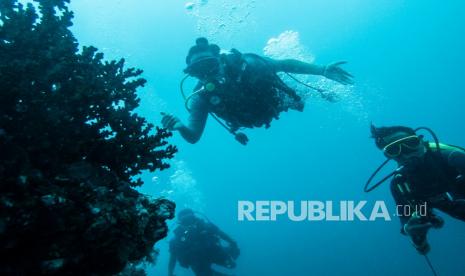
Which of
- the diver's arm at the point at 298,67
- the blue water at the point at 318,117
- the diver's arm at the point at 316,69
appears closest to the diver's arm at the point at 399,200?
the diver's arm at the point at 316,69

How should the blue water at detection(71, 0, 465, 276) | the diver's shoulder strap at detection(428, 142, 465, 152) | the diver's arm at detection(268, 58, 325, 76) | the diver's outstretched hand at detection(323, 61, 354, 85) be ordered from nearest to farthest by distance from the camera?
1. the diver's shoulder strap at detection(428, 142, 465, 152)
2. the diver's outstretched hand at detection(323, 61, 354, 85)
3. the diver's arm at detection(268, 58, 325, 76)
4. the blue water at detection(71, 0, 465, 276)

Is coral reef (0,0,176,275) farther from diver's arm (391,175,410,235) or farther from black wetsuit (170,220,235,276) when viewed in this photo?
black wetsuit (170,220,235,276)

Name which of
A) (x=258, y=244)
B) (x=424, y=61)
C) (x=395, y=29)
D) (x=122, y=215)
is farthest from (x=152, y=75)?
(x=122, y=215)

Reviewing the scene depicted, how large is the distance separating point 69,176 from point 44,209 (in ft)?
1.91

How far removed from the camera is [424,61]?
7925cm

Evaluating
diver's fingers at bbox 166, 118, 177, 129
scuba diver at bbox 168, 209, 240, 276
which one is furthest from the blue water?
diver's fingers at bbox 166, 118, 177, 129

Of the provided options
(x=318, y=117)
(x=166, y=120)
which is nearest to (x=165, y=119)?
(x=166, y=120)

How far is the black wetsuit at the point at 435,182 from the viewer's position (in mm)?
5820

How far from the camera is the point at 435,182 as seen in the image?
6.04 metres

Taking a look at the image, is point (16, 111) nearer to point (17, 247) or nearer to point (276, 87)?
point (17, 247)

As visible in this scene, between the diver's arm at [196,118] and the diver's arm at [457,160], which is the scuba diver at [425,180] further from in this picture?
the diver's arm at [196,118]

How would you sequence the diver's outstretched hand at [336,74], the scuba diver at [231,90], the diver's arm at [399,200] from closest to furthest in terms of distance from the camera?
the diver's arm at [399,200], the scuba diver at [231,90], the diver's outstretched hand at [336,74]

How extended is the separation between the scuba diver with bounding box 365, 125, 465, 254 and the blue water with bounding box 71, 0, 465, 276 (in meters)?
33.1

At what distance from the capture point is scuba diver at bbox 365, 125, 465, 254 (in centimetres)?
568
